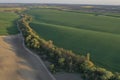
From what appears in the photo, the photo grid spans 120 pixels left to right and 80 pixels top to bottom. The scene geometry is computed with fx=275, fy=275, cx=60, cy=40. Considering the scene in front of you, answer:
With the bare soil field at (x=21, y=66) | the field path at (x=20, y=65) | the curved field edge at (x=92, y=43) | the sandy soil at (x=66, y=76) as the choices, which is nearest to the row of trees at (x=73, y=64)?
the sandy soil at (x=66, y=76)

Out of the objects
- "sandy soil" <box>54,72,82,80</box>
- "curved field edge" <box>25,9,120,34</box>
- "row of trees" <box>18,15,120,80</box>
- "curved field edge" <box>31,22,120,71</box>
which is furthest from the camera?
"curved field edge" <box>25,9,120,34</box>

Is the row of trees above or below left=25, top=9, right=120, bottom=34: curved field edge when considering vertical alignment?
above

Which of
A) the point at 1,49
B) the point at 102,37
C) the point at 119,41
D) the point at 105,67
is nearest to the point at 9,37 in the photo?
the point at 1,49

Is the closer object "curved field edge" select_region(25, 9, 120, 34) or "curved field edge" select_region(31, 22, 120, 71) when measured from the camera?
"curved field edge" select_region(31, 22, 120, 71)

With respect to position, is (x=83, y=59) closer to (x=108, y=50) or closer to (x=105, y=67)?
(x=105, y=67)

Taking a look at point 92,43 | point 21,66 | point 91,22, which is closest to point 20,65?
point 21,66

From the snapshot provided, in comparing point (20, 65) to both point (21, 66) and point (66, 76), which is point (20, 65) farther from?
point (66, 76)

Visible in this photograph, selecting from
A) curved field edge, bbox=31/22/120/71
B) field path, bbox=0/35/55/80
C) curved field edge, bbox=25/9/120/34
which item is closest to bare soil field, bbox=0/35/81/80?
field path, bbox=0/35/55/80

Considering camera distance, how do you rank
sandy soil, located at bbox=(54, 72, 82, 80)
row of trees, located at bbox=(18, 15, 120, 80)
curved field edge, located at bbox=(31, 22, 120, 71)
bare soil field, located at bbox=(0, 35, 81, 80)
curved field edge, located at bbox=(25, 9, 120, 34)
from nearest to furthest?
row of trees, located at bbox=(18, 15, 120, 80) → sandy soil, located at bbox=(54, 72, 82, 80) → bare soil field, located at bbox=(0, 35, 81, 80) → curved field edge, located at bbox=(31, 22, 120, 71) → curved field edge, located at bbox=(25, 9, 120, 34)

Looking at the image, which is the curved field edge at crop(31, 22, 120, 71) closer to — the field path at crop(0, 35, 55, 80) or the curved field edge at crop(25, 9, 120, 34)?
the field path at crop(0, 35, 55, 80)
